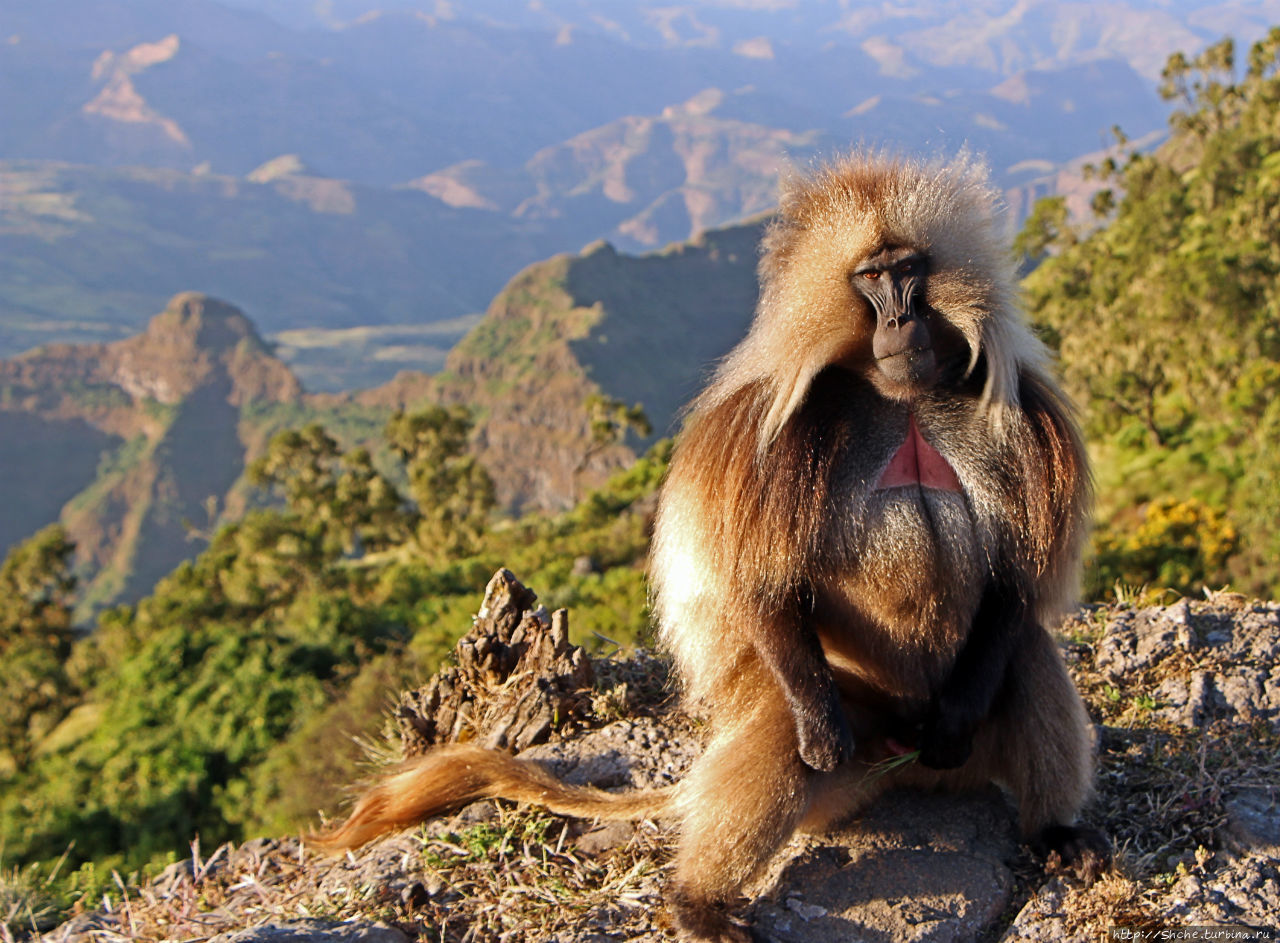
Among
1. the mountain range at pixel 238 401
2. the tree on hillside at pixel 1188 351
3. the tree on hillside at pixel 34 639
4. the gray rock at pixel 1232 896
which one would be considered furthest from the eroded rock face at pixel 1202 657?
the mountain range at pixel 238 401

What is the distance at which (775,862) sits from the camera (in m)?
4.12

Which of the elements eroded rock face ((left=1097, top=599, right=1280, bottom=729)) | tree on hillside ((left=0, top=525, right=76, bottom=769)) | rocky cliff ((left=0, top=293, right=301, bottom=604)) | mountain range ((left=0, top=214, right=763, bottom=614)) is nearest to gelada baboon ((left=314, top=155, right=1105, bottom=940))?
eroded rock face ((left=1097, top=599, right=1280, bottom=729))

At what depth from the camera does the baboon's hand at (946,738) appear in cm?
397

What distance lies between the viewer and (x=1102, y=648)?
579cm

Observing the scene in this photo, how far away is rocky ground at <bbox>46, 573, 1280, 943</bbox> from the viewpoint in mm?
3830

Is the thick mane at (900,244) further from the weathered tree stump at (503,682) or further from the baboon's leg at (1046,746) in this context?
the weathered tree stump at (503,682)

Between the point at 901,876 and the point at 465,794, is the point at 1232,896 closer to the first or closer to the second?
the point at 901,876

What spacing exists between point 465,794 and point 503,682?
1.02m

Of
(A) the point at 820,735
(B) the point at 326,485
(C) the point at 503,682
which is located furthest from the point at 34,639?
(A) the point at 820,735

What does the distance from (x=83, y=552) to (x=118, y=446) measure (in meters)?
27.9

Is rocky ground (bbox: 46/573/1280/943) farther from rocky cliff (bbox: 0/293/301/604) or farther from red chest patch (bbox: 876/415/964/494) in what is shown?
rocky cliff (bbox: 0/293/301/604)

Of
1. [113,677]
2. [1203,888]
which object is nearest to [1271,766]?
[1203,888]

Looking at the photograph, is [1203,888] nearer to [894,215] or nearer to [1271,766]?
[1271,766]

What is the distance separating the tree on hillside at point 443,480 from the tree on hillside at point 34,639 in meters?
13.2
